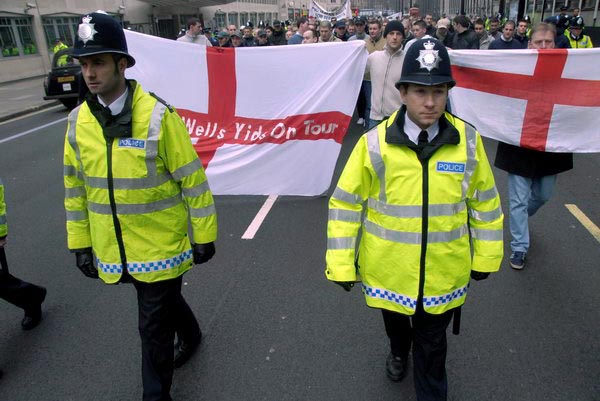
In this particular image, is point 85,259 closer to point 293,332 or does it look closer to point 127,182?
point 127,182

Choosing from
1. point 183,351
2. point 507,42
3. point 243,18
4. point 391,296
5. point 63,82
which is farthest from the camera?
point 243,18

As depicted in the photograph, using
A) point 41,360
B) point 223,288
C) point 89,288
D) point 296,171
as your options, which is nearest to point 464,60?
point 296,171

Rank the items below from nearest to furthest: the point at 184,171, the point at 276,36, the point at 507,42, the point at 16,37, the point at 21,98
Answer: the point at 184,171 < the point at 507,42 < the point at 276,36 < the point at 21,98 < the point at 16,37

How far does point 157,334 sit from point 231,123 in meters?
3.73

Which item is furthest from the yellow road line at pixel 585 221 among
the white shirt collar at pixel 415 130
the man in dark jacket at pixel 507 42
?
the man in dark jacket at pixel 507 42

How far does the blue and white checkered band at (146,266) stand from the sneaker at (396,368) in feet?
4.28

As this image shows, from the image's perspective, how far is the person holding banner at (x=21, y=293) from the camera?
3.31 metres

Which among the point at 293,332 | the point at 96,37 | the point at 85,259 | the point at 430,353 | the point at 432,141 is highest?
the point at 96,37

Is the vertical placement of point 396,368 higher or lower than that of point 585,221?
higher

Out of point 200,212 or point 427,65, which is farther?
point 200,212

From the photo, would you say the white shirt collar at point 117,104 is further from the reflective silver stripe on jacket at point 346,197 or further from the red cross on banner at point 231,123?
the red cross on banner at point 231,123

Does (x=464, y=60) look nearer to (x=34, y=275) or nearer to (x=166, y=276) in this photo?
(x=166, y=276)

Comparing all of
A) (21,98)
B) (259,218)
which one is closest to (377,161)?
(259,218)

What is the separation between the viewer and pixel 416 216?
7.10 ft
